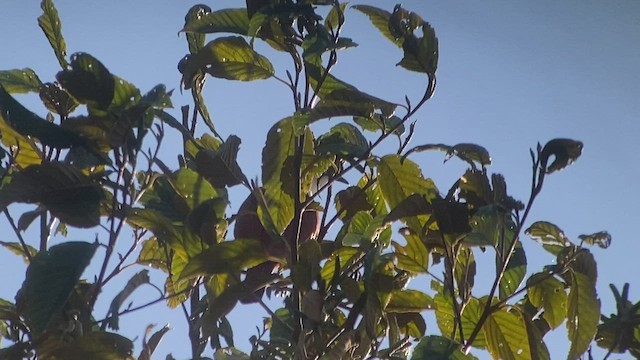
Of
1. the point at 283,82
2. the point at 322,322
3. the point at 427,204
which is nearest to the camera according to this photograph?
the point at 322,322

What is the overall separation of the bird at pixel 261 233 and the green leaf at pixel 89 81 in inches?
10.9

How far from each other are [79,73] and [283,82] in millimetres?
324

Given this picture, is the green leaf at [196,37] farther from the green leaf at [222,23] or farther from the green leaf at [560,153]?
the green leaf at [560,153]

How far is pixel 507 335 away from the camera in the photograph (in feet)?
4.13

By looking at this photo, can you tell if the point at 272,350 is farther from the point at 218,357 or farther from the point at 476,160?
the point at 476,160

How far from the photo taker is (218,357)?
117cm

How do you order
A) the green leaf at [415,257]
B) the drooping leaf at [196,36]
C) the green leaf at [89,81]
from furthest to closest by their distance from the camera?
the drooping leaf at [196,36] < the green leaf at [415,257] < the green leaf at [89,81]

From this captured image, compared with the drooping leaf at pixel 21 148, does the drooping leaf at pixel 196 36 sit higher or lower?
higher

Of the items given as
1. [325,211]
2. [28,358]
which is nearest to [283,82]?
[325,211]

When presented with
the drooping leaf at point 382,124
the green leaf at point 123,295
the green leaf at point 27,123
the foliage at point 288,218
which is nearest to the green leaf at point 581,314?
the foliage at point 288,218

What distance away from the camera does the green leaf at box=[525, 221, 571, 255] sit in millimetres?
1295

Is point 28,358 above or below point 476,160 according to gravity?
below

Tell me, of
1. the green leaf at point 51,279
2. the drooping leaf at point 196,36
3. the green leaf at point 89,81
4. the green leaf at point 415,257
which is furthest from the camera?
the drooping leaf at point 196,36

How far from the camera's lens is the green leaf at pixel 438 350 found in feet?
3.50
